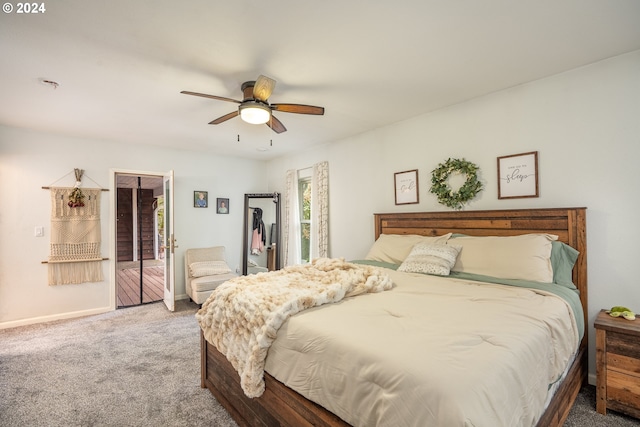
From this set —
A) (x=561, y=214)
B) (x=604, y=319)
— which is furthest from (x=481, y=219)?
(x=604, y=319)

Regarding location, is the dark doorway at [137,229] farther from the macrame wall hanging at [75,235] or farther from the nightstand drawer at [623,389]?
the nightstand drawer at [623,389]

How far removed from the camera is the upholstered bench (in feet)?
14.4

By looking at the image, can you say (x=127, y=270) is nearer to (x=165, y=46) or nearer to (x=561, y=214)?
(x=165, y=46)

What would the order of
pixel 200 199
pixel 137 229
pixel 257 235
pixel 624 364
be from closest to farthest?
1. pixel 624 364
2. pixel 200 199
3. pixel 257 235
4. pixel 137 229

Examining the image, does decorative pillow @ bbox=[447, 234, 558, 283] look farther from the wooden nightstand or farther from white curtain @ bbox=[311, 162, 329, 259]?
white curtain @ bbox=[311, 162, 329, 259]

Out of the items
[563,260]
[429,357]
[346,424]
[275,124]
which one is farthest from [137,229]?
[563,260]

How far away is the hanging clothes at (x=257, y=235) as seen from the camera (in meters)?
5.67

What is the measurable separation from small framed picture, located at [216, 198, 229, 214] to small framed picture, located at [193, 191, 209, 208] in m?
0.20

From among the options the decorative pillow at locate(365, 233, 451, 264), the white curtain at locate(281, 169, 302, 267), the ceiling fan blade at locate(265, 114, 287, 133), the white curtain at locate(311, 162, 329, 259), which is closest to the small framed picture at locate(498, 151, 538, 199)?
the decorative pillow at locate(365, 233, 451, 264)

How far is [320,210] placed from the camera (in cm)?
470

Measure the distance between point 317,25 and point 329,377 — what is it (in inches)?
77.0

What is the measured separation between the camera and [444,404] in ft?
3.05

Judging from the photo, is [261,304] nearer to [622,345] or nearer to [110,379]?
[110,379]

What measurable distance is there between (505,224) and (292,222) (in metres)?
3.34
